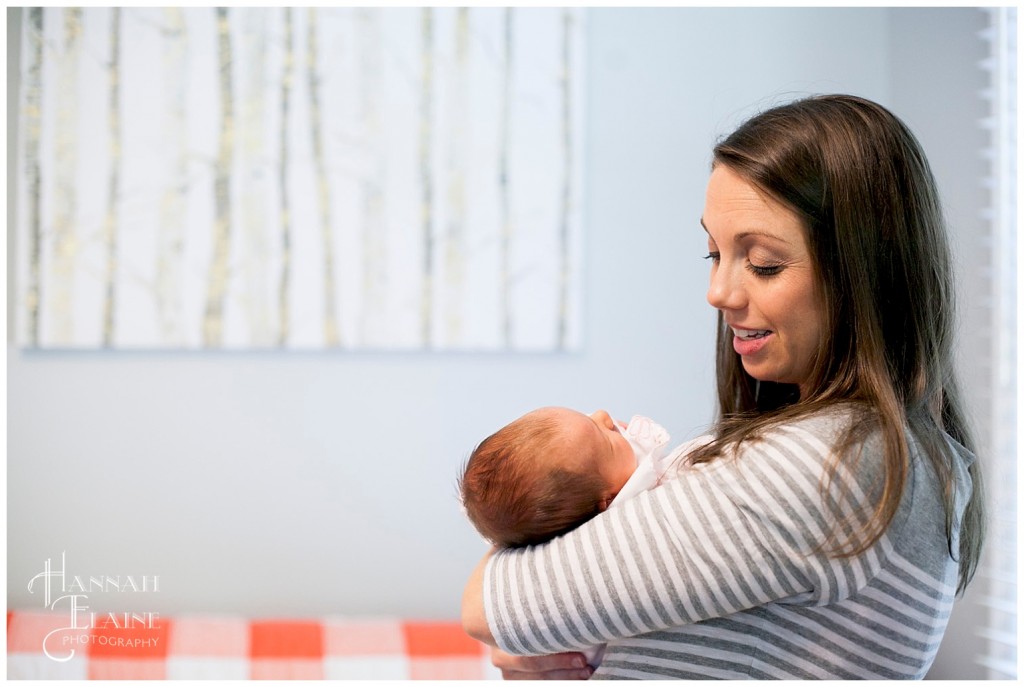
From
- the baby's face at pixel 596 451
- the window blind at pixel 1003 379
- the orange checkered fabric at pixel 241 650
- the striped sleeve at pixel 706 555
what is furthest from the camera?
the orange checkered fabric at pixel 241 650

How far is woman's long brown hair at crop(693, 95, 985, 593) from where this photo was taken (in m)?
0.80

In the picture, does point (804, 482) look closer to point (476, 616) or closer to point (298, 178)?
point (476, 616)

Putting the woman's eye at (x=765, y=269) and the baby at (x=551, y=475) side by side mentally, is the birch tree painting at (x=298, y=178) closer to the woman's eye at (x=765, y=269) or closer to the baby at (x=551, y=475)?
the baby at (x=551, y=475)

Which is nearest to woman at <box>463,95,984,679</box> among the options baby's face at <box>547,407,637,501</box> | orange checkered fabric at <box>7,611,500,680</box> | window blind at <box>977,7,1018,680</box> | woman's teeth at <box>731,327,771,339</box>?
woman's teeth at <box>731,327,771,339</box>

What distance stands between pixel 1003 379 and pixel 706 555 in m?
1.39

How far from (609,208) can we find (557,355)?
1.25ft

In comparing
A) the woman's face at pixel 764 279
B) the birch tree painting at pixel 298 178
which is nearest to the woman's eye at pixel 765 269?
the woman's face at pixel 764 279

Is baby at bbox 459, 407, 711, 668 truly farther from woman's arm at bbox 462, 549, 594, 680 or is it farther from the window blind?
the window blind

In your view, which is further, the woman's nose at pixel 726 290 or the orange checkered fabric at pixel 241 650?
the orange checkered fabric at pixel 241 650

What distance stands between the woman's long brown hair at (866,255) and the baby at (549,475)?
16 centimetres

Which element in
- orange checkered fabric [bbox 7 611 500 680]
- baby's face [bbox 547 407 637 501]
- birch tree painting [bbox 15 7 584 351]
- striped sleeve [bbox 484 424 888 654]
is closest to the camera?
striped sleeve [bbox 484 424 888 654]

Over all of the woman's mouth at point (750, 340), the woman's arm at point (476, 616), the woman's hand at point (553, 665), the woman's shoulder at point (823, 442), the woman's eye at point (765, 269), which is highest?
the woman's eye at point (765, 269)

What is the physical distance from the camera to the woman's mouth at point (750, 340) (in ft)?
2.84

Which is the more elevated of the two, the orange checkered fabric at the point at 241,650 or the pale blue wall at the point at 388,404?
the pale blue wall at the point at 388,404
